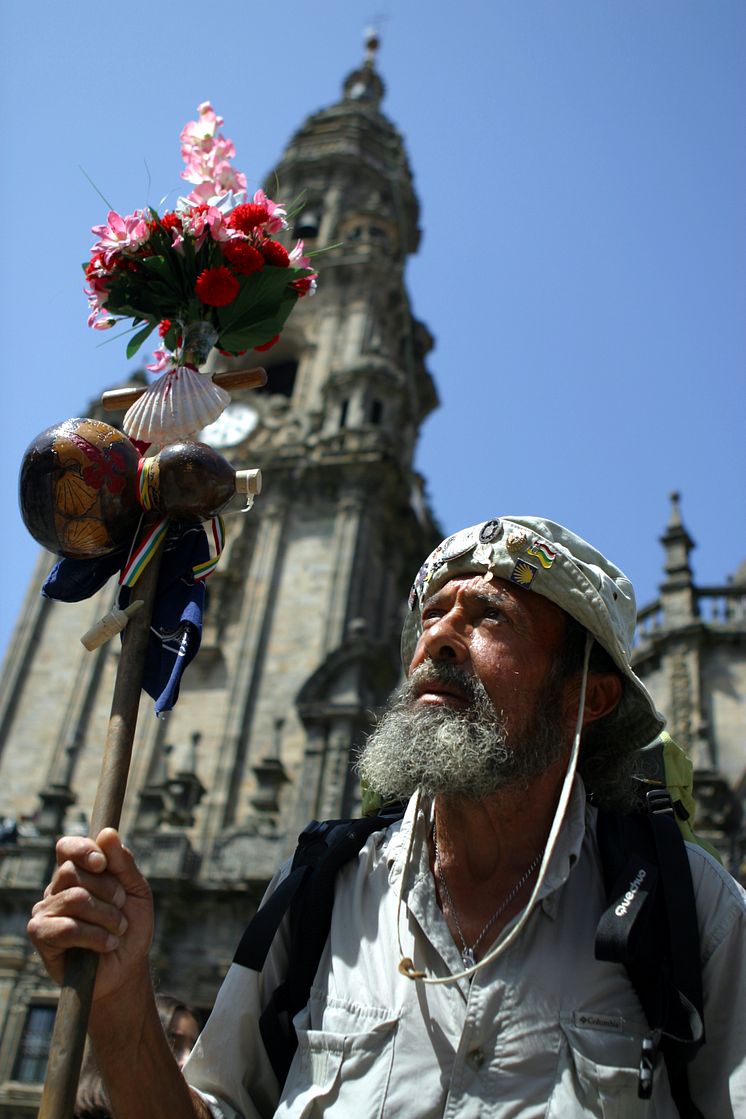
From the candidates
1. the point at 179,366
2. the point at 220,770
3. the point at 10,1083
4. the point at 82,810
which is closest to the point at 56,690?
the point at 82,810

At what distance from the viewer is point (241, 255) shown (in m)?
4.04

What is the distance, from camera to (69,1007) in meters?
2.65

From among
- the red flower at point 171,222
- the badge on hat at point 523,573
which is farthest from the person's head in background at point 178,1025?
the red flower at point 171,222

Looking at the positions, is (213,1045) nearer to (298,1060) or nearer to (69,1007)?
(298,1060)

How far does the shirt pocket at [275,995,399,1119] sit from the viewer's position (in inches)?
113

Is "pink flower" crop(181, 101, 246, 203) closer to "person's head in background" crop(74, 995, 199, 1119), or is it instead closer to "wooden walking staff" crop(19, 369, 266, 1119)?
"wooden walking staff" crop(19, 369, 266, 1119)

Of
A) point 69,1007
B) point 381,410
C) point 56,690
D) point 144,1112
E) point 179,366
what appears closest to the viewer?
point 69,1007

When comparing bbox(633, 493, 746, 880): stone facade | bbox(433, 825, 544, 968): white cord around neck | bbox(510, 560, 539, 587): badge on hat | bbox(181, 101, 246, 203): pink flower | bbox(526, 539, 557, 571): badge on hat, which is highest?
bbox(633, 493, 746, 880): stone facade

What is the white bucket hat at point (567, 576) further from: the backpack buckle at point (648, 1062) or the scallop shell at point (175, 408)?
the backpack buckle at point (648, 1062)

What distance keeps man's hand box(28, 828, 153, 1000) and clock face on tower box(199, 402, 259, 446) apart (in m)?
26.2

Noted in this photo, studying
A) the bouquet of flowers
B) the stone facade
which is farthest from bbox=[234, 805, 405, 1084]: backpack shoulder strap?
the stone facade

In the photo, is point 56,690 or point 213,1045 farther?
point 56,690

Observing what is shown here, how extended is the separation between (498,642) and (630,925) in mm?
1059

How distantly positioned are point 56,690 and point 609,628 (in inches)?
961
